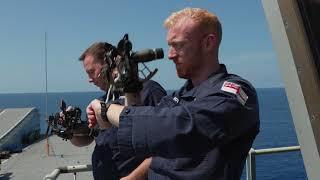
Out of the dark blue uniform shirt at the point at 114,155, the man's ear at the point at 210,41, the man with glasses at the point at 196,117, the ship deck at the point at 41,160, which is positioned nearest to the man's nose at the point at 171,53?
the man with glasses at the point at 196,117

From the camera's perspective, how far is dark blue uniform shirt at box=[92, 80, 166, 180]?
3240 mm

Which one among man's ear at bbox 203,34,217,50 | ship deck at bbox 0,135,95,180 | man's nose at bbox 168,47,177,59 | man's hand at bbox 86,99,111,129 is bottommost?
ship deck at bbox 0,135,95,180

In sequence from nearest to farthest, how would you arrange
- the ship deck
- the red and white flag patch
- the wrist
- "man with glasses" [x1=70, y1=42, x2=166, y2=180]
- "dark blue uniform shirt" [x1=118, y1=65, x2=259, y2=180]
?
1. "dark blue uniform shirt" [x1=118, y1=65, x2=259, y2=180]
2. the red and white flag patch
3. the wrist
4. "man with glasses" [x1=70, y1=42, x2=166, y2=180]
5. the ship deck

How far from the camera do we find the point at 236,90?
189 cm

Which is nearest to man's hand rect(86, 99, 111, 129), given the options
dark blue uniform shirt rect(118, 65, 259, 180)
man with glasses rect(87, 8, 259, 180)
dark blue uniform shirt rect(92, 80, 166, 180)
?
man with glasses rect(87, 8, 259, 180)

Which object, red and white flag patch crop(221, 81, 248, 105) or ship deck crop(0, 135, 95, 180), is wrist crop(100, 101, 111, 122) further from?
ship deck crop(0, 135, 95, 180)

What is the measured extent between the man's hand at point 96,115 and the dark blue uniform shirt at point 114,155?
889 mm

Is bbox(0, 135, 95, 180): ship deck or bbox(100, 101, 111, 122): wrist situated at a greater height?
bbox(100, 101, 111, 122): wrist

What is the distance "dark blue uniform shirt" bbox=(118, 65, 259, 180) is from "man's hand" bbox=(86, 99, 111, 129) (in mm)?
263

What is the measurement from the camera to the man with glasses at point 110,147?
10.5 feet

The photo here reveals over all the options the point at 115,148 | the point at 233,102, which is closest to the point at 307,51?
the point at 233,102

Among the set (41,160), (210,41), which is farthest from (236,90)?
(41,160)

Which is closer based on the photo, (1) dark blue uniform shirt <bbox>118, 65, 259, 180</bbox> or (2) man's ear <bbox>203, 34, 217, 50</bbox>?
(1) dark blue uniform shirt <bbox>118, 65, 259, 180</bbox>

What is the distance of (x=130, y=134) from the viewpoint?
1.87 metres
